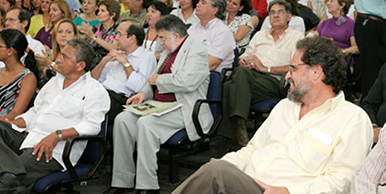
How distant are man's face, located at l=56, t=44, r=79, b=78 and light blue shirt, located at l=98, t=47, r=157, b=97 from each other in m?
0.63

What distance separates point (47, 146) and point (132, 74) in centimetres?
117

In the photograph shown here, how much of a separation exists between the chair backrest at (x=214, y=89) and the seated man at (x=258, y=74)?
0.19 meters

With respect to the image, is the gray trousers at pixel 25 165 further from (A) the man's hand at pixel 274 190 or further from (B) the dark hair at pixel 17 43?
(A) the man's hand at pixel 274 190

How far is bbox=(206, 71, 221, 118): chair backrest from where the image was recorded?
3.52 metres

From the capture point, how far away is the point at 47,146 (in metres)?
2.81

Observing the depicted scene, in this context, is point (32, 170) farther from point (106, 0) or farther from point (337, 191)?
point (106, 0)

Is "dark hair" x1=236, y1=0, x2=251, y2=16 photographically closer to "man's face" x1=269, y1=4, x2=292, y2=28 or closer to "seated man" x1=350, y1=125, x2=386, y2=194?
"man's face" x1=269, y1=4, x2=292, y2=28

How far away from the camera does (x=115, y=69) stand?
3.97 metres

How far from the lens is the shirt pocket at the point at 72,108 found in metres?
3.06

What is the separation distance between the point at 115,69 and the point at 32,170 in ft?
4.82

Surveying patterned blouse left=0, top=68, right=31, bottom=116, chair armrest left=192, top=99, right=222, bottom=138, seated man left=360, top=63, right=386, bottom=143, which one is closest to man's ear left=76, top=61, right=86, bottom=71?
patterned blouse left=0, top=68, right=31, bottom=116

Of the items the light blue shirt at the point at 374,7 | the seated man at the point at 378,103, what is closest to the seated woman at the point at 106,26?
the light blue shirt at the point at 374,7

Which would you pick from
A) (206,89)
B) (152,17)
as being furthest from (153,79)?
(152,17)

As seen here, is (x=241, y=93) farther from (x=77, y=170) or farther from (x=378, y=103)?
(x=77, y=170)
